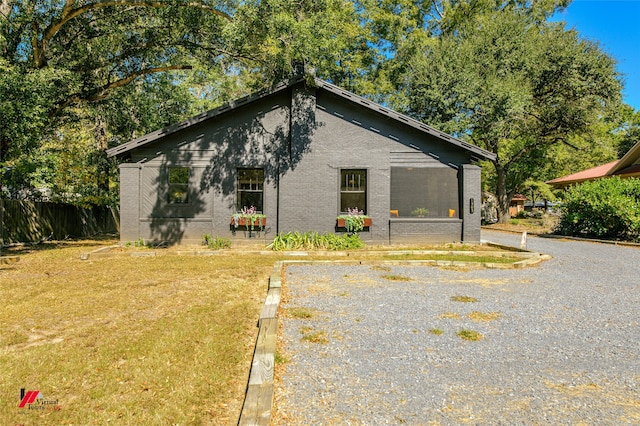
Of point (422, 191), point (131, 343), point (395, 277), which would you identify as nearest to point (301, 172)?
point (422, 191)

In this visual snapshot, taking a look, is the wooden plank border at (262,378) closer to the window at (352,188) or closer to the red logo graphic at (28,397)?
the red logo graphic at (28,397)

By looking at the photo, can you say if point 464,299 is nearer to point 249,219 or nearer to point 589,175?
point 249,219

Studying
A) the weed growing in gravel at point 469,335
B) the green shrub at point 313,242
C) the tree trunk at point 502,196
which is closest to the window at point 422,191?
the green shrub at point 313,242

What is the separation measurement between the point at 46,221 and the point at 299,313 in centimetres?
1479

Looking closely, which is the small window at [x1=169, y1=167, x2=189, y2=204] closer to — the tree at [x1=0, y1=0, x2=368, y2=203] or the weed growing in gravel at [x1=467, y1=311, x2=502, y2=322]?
the tree at [x1=0, y1=0, x2=368, y2=203]

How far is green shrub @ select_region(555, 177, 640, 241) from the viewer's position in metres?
14.1

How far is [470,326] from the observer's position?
4734 millimetres

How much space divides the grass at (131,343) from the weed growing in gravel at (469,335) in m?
1.63

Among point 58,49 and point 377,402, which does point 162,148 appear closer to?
point 58,49

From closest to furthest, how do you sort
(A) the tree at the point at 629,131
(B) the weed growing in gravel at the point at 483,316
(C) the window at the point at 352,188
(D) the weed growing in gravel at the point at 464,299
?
(B) the weed growing in gravel at the point at 483,316 < (D) the weed growing in gravel at the point at 464,299 < (C) the window at the point at 352,188 < (A) the tree at the point at 629,131

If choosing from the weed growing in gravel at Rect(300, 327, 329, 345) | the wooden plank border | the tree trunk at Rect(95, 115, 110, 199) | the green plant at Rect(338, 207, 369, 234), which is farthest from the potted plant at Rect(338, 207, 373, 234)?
Result: the tree trunk at Rect(95, 115, 110, 199)

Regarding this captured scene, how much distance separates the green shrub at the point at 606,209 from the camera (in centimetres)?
1410

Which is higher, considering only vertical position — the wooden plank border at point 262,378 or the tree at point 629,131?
the tree at point 629,131

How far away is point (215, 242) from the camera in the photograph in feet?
40.3
